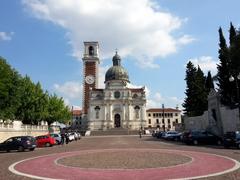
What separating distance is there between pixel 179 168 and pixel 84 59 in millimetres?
96781

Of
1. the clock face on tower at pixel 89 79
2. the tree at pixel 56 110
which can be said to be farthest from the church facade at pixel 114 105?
the tree at pixel 56 110

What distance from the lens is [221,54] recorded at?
40125 millimetres

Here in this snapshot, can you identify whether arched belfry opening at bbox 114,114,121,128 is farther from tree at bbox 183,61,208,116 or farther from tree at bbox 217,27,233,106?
tree at bbox 217,27,233,106

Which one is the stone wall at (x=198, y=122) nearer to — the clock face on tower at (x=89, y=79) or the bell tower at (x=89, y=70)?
the bell tower at (x=89, y=70)

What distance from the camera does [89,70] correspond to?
107 meters

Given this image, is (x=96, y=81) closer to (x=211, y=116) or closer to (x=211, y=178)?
(x=211, y=116)

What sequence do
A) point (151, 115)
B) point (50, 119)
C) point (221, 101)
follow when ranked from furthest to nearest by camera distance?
1. point (151, 115)
2. point (50, 119)
3. point (221, 101)

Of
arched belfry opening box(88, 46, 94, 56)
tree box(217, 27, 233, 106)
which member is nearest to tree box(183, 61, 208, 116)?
tree box(217, 27, 233, 106)

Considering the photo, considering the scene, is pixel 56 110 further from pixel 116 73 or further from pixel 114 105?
pixel 116 73

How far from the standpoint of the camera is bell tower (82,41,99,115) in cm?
10538

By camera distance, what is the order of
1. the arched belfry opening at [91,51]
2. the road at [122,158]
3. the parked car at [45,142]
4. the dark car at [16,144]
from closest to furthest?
the road at [122,158], the dark car at [16,144], the parked car at [45,142], the arched belfry opening at [91,51]

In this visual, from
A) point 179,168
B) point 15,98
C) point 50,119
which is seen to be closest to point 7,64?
point 15,98

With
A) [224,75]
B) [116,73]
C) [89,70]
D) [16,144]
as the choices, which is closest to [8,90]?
[16,144]

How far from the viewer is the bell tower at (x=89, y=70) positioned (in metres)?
105
